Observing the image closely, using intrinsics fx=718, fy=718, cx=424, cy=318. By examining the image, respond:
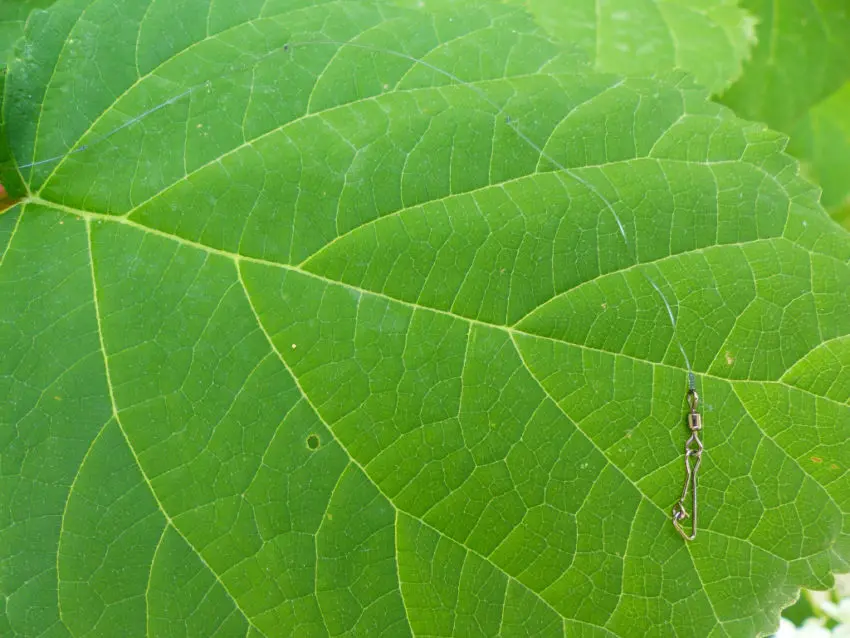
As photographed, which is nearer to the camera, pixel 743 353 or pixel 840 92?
pixel 743 353

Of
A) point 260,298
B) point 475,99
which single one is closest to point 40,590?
point 260,298

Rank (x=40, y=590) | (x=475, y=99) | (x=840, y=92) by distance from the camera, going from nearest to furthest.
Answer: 1. (x=40, y=590)
2. (x=475, y=99)
3. (x=840, y=92)

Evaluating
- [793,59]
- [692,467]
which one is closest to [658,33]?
[793,59]

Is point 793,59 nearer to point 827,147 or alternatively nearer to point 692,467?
point 827,147

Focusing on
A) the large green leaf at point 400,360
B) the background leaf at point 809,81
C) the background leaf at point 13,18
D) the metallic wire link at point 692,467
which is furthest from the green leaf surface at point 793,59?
the background leaf at point 13,18

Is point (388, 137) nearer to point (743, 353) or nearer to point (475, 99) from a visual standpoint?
point (475, 99)

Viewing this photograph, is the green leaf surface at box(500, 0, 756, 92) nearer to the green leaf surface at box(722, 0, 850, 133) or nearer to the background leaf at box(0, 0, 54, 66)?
the green leaf surface at box(722, 0, 850, 133)
